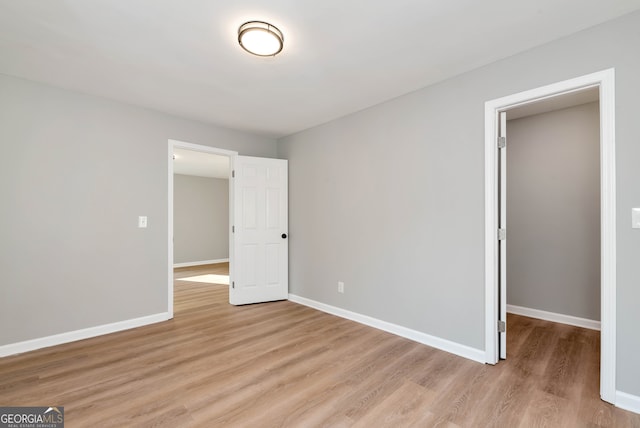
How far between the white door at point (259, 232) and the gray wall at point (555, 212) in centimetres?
316

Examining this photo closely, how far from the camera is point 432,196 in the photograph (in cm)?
285

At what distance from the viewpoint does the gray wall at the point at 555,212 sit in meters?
3.28

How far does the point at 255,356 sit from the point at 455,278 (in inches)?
76.8

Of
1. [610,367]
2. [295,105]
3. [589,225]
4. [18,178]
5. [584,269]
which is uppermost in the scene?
[295,105]

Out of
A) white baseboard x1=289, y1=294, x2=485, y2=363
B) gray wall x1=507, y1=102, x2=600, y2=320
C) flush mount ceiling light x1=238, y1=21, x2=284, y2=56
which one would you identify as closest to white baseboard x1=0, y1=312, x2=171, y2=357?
white baseboard x1=289, y1=294, x2=485, y2=363

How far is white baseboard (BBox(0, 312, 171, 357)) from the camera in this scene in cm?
266

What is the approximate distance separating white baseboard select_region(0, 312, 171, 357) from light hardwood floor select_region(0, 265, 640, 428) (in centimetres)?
9

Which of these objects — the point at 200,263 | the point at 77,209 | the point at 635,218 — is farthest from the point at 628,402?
the point at 200,263

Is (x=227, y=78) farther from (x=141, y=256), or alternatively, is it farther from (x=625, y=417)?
(x=625, y=417)

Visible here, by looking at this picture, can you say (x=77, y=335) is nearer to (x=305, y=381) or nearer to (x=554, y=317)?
(x=305, y=381)

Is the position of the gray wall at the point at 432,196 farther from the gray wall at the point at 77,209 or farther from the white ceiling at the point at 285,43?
the gray wall at the point at 77,209

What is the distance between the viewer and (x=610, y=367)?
192cm

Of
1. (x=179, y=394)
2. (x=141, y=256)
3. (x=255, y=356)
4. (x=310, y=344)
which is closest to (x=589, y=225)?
(x=310, y=344)

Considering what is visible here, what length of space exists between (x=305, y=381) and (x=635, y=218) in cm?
247
